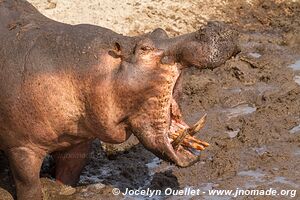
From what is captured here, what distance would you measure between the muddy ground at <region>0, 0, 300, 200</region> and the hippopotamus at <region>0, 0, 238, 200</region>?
72 cm

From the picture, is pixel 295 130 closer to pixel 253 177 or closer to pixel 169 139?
pixel 253 177

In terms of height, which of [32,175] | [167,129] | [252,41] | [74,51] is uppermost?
[74,51]

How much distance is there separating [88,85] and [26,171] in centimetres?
85

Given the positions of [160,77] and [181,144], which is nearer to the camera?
[160,77]

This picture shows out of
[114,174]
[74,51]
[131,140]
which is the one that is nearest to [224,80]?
[131,140]

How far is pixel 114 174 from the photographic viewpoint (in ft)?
18.5

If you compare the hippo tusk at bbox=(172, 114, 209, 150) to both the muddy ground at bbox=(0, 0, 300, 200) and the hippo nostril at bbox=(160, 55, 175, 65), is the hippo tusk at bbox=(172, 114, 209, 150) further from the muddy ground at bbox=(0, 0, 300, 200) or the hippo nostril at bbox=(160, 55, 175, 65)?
the muddy ground at bbox=(0, 0, 300, 200)

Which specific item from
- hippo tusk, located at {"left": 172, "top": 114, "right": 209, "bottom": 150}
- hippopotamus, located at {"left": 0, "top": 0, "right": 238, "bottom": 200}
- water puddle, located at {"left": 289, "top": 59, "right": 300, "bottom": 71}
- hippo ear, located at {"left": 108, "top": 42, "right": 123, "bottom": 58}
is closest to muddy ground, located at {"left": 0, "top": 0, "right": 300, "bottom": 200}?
water puddle, located at {"left": 289, "top": 59, "right": 300, "bottom": 71}

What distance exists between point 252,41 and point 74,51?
480 cm

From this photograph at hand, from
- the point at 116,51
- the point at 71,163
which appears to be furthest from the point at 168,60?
the point at 71,163

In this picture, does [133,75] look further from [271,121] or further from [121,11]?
[121,11]

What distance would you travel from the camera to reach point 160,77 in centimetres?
423

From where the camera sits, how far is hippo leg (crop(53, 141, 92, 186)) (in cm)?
529

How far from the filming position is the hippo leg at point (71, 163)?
17.4 feet
